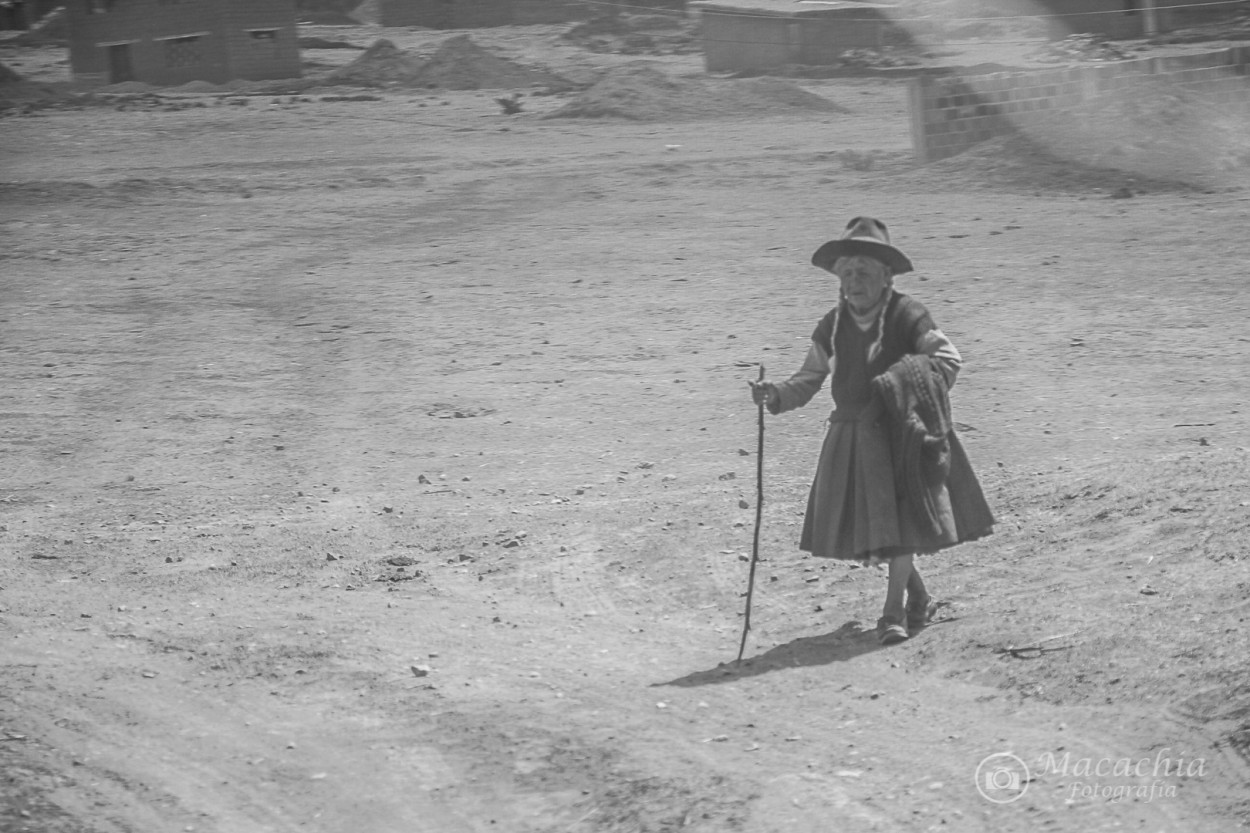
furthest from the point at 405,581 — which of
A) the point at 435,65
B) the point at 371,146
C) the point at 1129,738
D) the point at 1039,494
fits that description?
the point at 435,65

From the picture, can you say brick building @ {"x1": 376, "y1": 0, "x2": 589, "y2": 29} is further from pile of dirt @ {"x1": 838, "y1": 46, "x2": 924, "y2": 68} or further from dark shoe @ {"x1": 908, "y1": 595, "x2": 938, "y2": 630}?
dark shoe @ {"x1": 908, "y1": 595, "x2": 938, "y2": 630}

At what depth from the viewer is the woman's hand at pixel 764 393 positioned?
6.52 metres

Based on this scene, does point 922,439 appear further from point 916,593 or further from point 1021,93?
point 1021,93

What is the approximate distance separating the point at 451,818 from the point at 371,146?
21257 millimetres

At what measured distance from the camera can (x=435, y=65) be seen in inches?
1334

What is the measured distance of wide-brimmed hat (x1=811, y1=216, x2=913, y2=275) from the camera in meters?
6.36

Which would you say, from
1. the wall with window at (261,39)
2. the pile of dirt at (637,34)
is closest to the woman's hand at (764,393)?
the wall with window at (261,39)

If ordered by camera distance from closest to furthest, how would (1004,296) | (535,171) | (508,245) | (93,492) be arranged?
(93,492) → (1004,296) → (508,245) → (535,171)

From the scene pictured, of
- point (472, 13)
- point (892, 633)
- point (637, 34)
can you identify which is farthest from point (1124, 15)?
point (892, 633)

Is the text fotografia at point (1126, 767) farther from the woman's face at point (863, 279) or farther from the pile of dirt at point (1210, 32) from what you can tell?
the pile of dirt at point (1210, 32)

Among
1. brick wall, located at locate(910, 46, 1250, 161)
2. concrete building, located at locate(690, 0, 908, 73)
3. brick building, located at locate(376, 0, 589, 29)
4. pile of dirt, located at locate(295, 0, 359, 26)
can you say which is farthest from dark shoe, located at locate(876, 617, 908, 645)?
pile of dirt, located at locate(295, 0, 359, 26)

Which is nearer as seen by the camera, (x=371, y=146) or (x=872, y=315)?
(x=872, y=315)

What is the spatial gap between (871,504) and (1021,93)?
15476 millimetres

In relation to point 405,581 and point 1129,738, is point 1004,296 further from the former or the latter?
point 1129,738
